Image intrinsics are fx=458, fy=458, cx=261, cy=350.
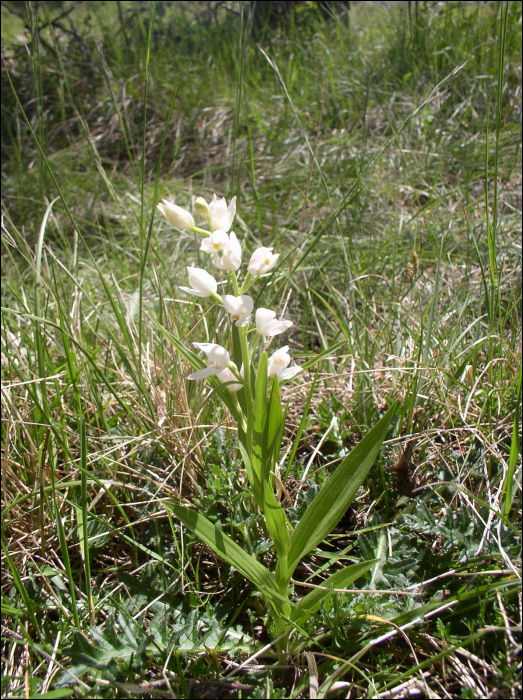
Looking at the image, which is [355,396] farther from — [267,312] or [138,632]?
[138,632]

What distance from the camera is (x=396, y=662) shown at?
88 centimetres

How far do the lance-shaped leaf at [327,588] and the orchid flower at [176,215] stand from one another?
0.69 meters

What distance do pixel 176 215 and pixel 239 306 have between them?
0.71 feet

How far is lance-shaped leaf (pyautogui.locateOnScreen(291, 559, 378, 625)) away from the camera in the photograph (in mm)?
813

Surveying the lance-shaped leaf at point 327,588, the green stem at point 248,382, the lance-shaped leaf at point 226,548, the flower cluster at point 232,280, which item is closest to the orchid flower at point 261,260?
the flower cluster at point 232,280

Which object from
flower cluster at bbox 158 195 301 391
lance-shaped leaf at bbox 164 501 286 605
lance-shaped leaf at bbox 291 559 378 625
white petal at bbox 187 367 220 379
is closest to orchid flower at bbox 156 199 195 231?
flower cluster at bbox 158 195 301 391

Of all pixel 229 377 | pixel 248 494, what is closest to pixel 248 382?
pixel 229 377

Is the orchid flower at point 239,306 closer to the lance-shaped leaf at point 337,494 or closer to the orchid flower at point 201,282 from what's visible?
the orchid flower at point 201,282

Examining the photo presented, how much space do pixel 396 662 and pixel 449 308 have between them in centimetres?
113

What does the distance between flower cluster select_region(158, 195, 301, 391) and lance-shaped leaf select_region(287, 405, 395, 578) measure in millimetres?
194

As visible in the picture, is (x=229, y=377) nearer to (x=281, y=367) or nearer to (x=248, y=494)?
(x=281, y=367)

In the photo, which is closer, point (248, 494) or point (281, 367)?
point (281, 367)

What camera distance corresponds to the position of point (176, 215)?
0.85 meters

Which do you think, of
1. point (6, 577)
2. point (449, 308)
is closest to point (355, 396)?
point (449, 308)
